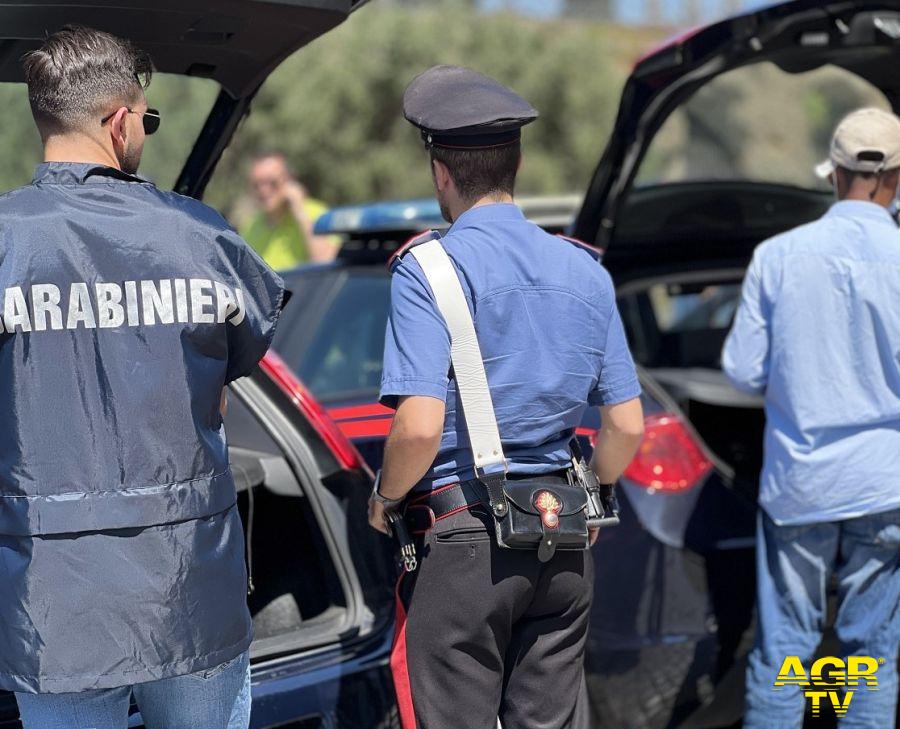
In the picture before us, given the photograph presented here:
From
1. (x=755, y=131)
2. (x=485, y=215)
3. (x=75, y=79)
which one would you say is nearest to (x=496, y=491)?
(x=485, y=215)

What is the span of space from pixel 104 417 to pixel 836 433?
1875 millimetres

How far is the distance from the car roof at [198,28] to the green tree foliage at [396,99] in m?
11.6

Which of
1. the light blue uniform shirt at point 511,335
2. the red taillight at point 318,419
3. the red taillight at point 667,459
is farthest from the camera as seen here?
the red taillight at point 667,459

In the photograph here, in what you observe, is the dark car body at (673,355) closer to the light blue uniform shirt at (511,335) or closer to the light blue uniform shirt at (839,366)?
the light blue uniform shirt at (839,366)

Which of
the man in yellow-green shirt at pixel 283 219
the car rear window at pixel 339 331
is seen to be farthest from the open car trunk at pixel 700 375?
the man in yellow-green shirt at pixel 283 219

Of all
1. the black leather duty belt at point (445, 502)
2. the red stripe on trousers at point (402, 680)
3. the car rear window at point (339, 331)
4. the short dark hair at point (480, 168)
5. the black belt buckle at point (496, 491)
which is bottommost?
the car rear window at point (339, 331)

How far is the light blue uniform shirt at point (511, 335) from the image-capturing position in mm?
2170

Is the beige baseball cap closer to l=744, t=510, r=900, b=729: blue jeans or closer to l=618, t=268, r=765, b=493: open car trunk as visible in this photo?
l=744, t=510, r=900, b=729: blue jeans

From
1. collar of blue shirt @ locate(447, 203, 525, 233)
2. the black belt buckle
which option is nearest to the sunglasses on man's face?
collar of blue shirt @ locate(447, 203, 525, 233)

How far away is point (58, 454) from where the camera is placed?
182cm

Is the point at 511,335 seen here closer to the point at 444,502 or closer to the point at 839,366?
the point at 444,502

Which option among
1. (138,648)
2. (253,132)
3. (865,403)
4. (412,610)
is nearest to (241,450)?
(412,610)

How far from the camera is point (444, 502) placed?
2.25m

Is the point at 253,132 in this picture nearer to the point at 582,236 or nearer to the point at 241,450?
the point at 582,236
